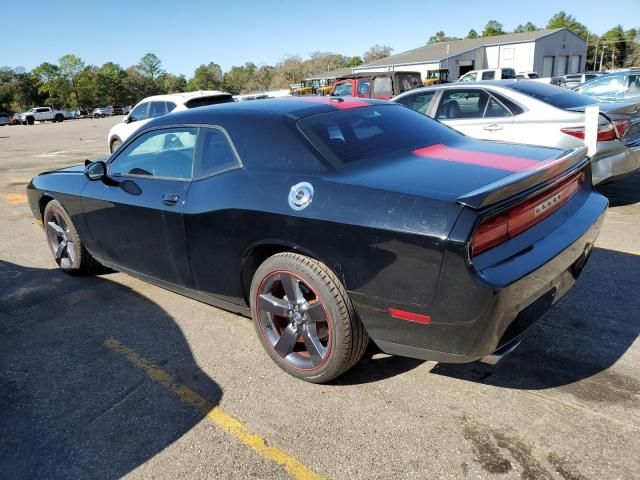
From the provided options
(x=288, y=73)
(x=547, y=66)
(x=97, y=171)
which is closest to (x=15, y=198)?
(x=97, y=171)

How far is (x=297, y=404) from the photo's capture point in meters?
2.70

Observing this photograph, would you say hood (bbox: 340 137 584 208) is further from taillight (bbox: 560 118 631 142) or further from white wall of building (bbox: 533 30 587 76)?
white wall of building (bbox: 533 30 587 76)

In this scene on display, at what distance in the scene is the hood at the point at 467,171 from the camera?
2.25 meters

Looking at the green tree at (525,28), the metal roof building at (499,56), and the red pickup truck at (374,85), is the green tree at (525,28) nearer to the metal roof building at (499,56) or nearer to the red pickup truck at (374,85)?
the metal roof building at (499,56)

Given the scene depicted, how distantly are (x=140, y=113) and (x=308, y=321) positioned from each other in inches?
423

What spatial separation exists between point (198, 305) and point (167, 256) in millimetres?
733

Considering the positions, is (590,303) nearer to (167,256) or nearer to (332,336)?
(332,336)

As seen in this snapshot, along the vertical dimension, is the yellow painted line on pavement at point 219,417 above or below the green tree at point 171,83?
below

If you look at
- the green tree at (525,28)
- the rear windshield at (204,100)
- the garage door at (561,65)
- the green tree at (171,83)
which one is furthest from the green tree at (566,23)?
the rear windshield at (204,100)

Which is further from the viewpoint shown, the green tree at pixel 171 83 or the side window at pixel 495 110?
the green tree at pixel 171 83

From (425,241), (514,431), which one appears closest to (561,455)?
(514,431)

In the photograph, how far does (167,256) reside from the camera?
3455mm

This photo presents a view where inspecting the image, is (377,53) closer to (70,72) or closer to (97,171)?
(70,72)

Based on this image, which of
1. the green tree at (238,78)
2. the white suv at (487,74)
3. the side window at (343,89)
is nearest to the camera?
the side window at (343,89)
